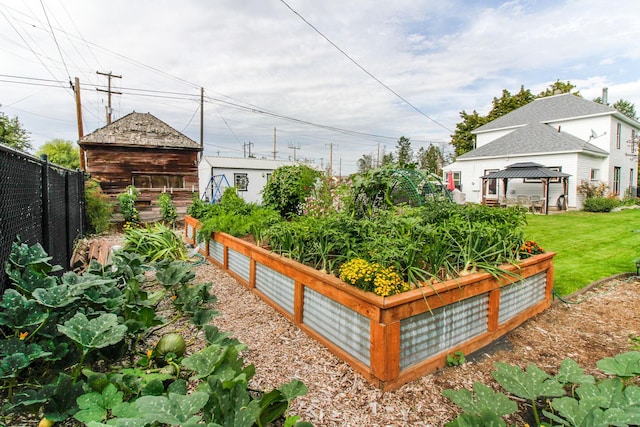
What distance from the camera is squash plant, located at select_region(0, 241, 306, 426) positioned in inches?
48.1

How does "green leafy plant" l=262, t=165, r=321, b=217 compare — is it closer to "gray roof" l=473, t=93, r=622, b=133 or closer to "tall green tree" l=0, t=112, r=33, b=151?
"tall green tree" l=0, t=112, r=33, b=151

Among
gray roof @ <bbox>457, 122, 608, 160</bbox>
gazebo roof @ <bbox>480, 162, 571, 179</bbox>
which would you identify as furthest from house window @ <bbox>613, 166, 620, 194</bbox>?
gazebo roof @ <bbox>480, 162, 571, 179</bbox>

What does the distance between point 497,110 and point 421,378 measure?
27.7m

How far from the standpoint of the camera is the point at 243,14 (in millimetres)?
6039

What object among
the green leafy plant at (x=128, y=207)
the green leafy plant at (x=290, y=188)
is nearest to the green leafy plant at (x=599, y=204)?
the green leafy plant at (x=290, y=188)

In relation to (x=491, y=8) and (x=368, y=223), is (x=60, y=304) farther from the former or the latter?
(x=491, y=8)

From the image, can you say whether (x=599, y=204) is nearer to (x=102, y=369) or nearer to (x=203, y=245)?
(x=203, y=245)

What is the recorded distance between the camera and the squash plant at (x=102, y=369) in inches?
48.1

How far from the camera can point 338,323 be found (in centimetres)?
236

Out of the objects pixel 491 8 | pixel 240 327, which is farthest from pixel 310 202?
Result: pixel 491 8

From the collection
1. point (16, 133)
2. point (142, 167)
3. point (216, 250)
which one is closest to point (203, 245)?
point (216, 250)

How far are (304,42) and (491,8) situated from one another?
4013mm

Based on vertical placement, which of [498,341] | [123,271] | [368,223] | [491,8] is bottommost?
[498,341]

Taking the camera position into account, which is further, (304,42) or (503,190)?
(503,190)
